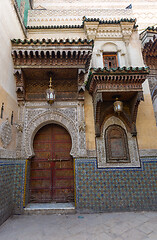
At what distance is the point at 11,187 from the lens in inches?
168

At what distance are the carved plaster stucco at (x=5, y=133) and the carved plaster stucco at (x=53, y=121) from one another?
1.98 feet

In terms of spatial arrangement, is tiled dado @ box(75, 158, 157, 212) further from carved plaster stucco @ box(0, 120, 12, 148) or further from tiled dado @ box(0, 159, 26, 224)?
carved plaster stucco @ box(0, 120, 12, 148)

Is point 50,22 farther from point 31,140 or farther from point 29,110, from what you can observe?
point 31,140

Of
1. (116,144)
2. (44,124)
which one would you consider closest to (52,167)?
(44,124)

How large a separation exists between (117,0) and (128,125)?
6856 millimetres

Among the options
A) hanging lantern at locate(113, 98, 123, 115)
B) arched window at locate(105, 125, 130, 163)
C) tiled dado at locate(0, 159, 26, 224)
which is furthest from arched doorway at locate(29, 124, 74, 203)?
hanging lantern at locate(113, 98, 123, 115)

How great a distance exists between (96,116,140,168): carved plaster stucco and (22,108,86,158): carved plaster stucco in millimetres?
514

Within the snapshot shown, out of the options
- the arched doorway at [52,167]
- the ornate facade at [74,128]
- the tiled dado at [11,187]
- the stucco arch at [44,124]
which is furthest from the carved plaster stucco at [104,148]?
the tiled dado at [11,187]

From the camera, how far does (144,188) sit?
14.5ft

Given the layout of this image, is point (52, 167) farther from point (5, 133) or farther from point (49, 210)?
point (5, 133)

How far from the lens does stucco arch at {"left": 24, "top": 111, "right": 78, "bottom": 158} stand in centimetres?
468

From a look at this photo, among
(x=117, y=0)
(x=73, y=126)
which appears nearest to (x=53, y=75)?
(x=73, y=126)

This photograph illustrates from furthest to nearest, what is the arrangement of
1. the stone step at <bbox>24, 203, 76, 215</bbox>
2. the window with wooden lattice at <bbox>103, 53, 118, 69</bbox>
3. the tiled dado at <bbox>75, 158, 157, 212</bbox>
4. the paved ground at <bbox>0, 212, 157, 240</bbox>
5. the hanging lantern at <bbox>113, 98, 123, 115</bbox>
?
the window with wooden lattice at <bbox>103, 53, 118, 69</bbox>, the hanging lantern at <bbox>113, 98, 123, 115</bbox>, the tiled dado at <bbox>75, 158, 157, 212</bbox>, the stone step at <bbox>24, 203, 76, 215</bbox>, the paved ground at <bbox>0, 212, 157, 240</bbox>

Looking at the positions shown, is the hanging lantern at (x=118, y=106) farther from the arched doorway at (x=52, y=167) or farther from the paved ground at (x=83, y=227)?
the paved ground at (x=83, y=227)
